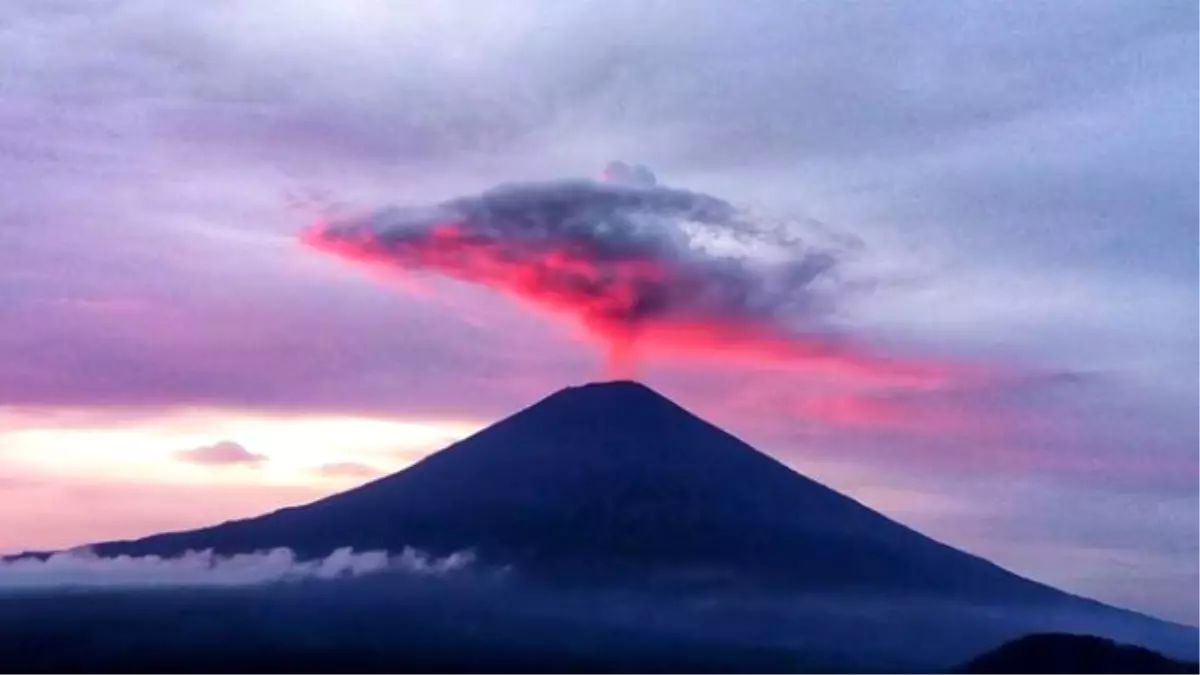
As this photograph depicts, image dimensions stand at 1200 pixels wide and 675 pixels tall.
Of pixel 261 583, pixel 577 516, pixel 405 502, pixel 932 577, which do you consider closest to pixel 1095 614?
pixel 932 577

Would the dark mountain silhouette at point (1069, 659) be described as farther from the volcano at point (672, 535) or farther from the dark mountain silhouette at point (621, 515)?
the dark mountain silhouette at point (621, 515)

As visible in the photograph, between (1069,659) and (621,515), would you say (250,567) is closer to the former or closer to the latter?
(621,515)

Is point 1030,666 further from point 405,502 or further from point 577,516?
point 405,502

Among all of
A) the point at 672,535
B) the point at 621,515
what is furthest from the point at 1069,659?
the point at 621,515

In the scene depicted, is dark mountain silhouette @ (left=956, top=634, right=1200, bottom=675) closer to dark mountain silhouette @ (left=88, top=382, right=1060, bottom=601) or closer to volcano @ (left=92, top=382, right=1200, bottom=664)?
volcano @ (left=92, top=382, right=1200, bottom=664)

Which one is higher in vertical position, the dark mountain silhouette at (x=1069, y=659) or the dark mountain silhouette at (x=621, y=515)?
the dark mountain silhouette at (x=621, y=515)

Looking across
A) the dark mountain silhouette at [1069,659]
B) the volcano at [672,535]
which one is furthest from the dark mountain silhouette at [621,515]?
the dark mountain silhouette at [1069,659]

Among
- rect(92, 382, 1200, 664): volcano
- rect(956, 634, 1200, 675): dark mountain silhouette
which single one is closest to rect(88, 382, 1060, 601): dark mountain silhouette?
rect(92, 382, 1200, 664): volcano
